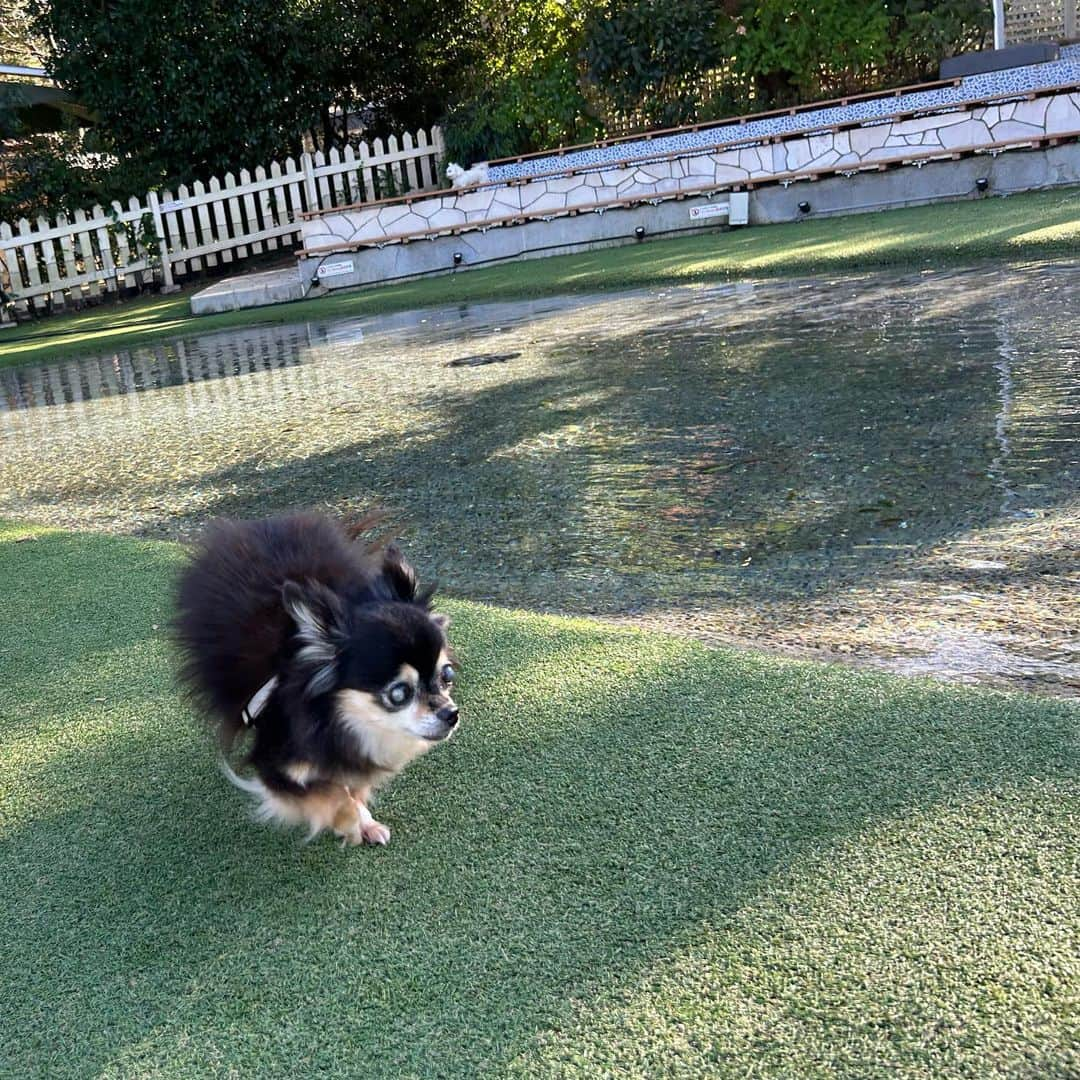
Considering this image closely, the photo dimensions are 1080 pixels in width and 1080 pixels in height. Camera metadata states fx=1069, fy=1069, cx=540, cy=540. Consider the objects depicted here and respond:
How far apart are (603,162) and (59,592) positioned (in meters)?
11.3

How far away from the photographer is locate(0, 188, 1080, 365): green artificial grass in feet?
30.0

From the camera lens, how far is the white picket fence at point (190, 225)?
15.5 m

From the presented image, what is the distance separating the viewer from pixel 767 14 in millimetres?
15258

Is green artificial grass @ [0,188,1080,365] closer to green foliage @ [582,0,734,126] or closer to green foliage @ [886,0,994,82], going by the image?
green foliage @ [582,0,734,126]

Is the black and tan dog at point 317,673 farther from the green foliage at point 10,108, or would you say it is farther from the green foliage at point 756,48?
the green foliage at point 10,108

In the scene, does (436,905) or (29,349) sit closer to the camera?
(436,905)

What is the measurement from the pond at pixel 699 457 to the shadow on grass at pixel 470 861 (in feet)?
1.62

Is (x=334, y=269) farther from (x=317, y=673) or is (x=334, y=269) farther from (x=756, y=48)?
(x=317, y=673)

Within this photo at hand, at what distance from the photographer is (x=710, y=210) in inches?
514

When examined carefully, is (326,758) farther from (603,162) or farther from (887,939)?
(603,162)

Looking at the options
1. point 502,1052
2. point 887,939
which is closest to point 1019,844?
point 887,939

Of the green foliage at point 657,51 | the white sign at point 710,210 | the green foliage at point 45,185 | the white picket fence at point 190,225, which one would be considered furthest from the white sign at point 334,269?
the green foliage at point 657,51

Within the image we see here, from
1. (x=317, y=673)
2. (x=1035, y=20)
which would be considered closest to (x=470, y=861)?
(x=317, y=673)

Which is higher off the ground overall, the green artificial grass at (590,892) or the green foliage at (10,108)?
the green foliage at (10,108)
